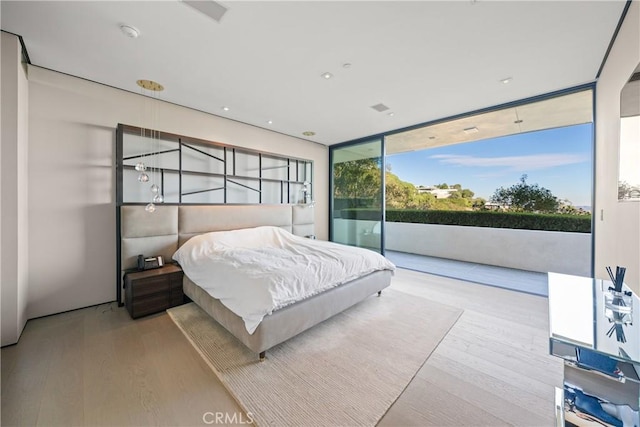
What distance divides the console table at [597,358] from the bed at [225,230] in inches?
67.7

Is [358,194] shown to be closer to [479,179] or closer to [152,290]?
[479,179]

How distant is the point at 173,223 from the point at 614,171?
4964 millimetres

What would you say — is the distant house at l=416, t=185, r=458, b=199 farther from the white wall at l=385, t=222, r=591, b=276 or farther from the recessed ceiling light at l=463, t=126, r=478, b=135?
the recessed ceiling light at l=463, t=126, r=478, b=135

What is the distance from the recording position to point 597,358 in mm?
1197

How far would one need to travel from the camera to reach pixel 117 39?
2.18m

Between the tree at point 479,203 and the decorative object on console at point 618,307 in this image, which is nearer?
the decorative object on console at point 618,307

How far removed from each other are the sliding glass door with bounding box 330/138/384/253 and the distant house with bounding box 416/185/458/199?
115 inches

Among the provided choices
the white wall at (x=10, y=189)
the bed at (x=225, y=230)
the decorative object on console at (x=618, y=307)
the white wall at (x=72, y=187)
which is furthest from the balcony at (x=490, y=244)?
the white wall at (x=10, y=189)

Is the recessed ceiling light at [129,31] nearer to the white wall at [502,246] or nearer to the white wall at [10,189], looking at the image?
the white wall at [10,189]

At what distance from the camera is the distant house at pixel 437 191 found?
696 centimetres

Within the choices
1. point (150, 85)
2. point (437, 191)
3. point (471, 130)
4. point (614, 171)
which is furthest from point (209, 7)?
point (437, 191)

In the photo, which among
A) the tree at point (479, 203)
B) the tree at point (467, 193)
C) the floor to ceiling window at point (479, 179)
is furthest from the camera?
the tree at point (467, 193)
